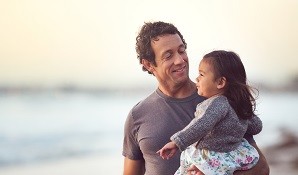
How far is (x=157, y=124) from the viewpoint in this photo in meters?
1.92

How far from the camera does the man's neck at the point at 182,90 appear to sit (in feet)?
6.24

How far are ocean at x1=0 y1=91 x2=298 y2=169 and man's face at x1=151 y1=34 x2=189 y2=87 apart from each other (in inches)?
52.8

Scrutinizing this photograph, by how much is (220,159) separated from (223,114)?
0.14 m

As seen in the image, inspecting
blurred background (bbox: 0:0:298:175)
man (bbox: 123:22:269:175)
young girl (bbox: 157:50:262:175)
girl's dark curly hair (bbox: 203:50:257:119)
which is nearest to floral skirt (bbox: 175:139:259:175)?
young girl (bbox: 157:50:262:175)

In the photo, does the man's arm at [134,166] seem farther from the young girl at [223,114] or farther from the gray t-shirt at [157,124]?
the young girl at [223,114]

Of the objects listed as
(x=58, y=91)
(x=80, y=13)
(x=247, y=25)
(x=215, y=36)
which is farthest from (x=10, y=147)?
(x=247, y=25)

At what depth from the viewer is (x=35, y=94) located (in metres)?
3.40

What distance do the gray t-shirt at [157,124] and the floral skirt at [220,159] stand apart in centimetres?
20

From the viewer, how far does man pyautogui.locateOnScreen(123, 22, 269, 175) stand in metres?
1.88

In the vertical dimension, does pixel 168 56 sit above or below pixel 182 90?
above

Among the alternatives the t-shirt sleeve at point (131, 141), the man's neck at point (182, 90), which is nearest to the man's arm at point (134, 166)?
the t-shirt sleeve at point (131, 141)

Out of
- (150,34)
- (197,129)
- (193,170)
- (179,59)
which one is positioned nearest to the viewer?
(197,129)

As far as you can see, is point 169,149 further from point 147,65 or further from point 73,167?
point 73,167

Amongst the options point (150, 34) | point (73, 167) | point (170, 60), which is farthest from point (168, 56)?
point (73, 167)
